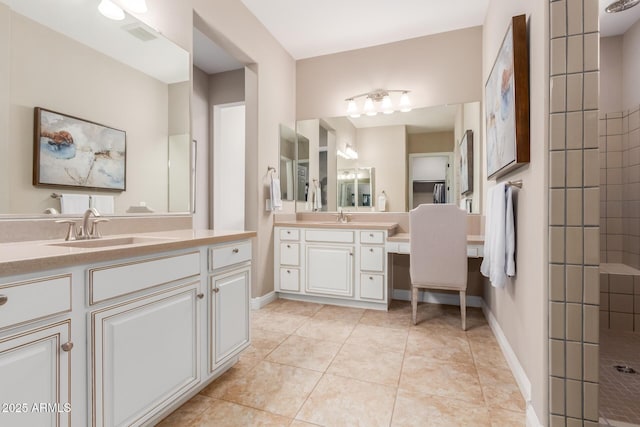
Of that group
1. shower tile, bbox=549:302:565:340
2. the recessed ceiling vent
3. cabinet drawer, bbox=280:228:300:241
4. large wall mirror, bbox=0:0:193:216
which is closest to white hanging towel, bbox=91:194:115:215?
A: large wall mirror, bbox=0:0:193:216

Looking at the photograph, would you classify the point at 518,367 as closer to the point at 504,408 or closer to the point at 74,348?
the point at 504,408

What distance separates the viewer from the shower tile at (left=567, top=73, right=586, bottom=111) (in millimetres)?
1159

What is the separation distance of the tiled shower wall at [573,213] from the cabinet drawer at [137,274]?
4.97 feet

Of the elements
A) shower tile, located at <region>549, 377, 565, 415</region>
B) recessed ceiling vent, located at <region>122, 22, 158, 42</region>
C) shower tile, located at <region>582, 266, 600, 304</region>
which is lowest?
shower tile, located at <region>549, 377, 565, 415</region>

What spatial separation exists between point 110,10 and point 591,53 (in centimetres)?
220

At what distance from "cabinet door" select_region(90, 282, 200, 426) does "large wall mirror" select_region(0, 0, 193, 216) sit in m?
0.69

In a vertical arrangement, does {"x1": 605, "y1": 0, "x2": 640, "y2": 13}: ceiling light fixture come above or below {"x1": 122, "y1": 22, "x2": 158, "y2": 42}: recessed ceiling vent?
above

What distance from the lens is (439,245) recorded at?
2.54m

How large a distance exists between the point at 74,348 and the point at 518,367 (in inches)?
81.2

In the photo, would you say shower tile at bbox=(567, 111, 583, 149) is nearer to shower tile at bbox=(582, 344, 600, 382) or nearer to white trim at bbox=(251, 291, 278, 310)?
shower tile at bbox=(582, 344, 600, 382)

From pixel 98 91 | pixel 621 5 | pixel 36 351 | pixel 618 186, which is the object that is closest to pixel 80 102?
pixel 98 91

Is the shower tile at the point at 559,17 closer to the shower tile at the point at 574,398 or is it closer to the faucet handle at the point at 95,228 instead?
the shower tile at the point at 574,398

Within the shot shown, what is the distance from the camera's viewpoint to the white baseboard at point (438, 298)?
3.10 m

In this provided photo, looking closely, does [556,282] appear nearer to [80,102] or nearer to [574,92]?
[574,92]
